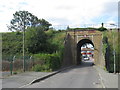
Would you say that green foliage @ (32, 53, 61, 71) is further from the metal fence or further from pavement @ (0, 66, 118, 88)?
pavement @ (0, 66, 118, 88)

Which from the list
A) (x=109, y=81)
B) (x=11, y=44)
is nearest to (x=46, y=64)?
(x=109, y=81)

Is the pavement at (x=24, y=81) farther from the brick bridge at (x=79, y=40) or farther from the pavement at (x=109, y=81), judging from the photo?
the brick bridge at (x=79, y=40)

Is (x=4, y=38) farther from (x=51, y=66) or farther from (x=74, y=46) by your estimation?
(x=51, y=66)

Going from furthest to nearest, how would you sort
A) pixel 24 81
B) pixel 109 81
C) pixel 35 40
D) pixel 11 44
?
pixel 11 44 → pixel 35 40 → pixel 109 81 → pixel 24 81

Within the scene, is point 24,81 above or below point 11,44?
below

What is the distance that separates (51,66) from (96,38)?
87.7 ft

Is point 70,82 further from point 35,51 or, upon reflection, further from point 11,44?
point 11,44

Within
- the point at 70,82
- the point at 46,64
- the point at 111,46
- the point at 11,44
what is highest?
the point at 11,44

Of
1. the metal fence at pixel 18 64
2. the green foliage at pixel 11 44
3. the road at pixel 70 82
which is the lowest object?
the road at pixel 70 82

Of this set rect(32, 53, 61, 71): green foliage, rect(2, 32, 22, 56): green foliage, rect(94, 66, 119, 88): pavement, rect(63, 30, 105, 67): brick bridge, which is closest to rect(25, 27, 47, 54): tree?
rect(2, 32, 22, 56): green foliage

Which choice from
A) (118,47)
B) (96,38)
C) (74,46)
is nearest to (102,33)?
(96,38)

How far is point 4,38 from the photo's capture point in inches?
2235

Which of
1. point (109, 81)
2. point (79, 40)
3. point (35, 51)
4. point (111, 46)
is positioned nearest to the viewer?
point (109, 81)

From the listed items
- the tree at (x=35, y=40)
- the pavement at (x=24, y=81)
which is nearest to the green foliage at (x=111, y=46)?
the tree at (x=35, y=40)
